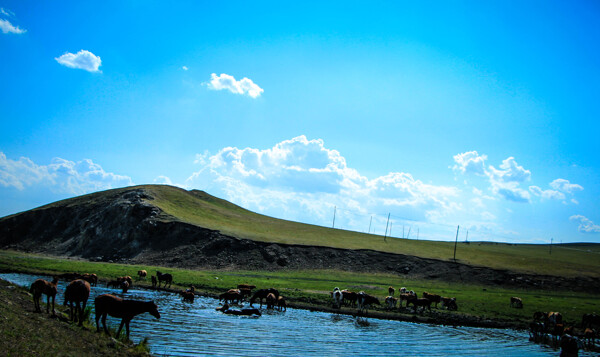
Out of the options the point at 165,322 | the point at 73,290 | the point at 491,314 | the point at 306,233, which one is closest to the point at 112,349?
the point at 73,290

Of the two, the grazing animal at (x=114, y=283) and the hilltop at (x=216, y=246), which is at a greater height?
the hilltop at (x=216, y=246)

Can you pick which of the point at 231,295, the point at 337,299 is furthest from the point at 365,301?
the point at 231,295

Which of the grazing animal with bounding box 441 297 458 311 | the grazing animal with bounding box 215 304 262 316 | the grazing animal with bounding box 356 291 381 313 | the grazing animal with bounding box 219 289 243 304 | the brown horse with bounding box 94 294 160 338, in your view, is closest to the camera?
the brown horse with bounding box 94 294 160 338

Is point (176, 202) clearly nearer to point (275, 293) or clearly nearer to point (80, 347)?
point (275, 293)

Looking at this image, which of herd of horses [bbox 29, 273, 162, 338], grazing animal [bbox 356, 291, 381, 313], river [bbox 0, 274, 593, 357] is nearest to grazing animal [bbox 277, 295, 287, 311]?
river [bbox 0, 274, 593, 357]

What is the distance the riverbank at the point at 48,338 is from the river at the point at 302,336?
218cm

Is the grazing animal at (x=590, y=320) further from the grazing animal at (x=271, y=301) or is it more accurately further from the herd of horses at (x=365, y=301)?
the grazing animal at (x=271, y=301)

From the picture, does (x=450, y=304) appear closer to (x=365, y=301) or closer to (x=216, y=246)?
(x=365, y=301)

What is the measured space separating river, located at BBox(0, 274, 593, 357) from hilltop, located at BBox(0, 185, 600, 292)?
159 ft

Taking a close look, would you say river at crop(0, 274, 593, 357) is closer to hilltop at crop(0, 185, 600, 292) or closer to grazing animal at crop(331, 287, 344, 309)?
grazing animal at crop(331, 287, 344, 309)

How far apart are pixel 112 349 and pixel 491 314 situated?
39151mm

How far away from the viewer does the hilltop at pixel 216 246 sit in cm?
8331

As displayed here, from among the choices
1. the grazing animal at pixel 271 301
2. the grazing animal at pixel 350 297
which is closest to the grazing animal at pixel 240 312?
the grazing animal at pixel 271 301

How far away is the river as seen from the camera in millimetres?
21234
